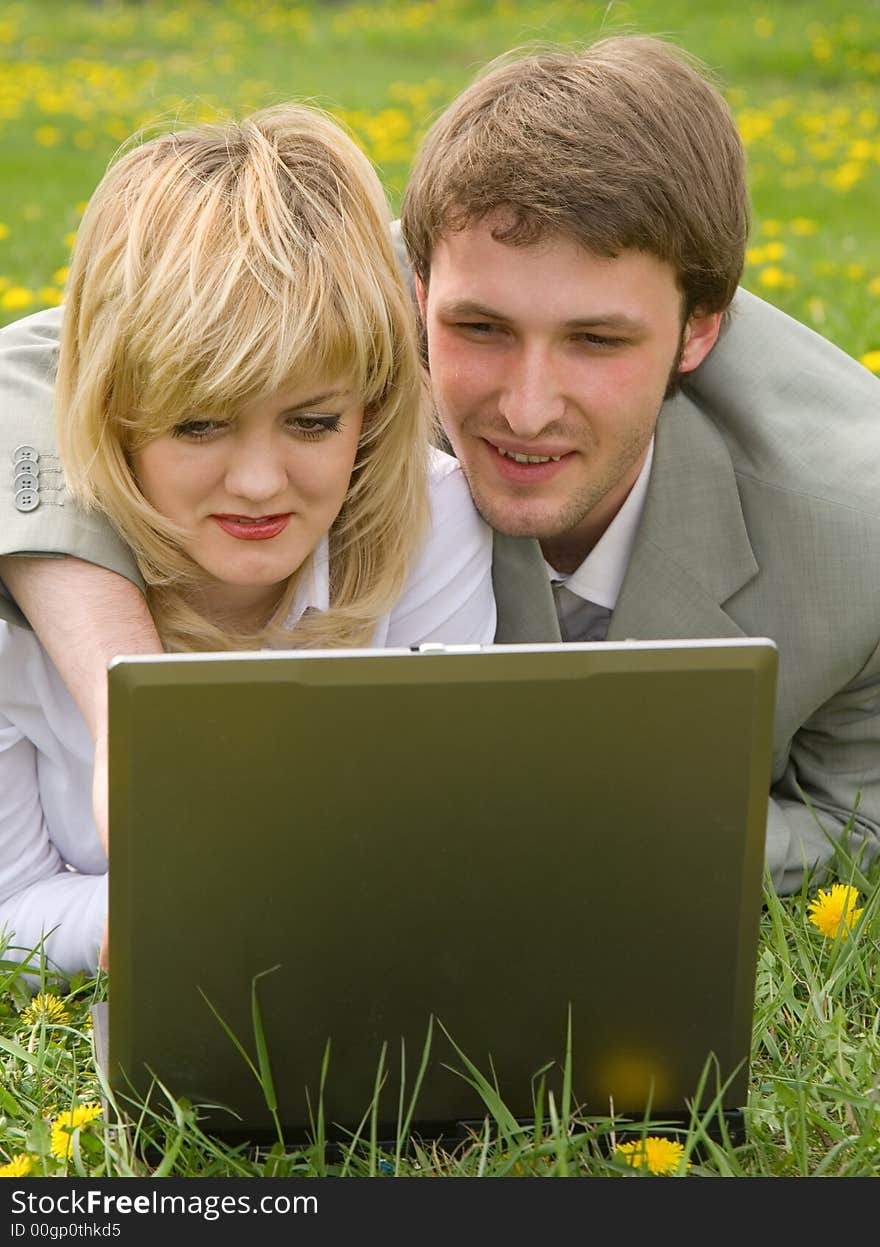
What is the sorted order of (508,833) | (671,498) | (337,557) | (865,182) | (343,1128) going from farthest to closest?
(865,182), (671,498), (337,557), (343,1128), (508,833)

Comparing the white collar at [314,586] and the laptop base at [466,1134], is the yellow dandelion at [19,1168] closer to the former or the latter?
the laptop base at [466,1134]

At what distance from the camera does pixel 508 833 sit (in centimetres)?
150

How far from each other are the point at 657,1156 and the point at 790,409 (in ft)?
4.62

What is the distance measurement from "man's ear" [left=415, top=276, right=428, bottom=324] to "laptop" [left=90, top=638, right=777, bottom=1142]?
1336mm

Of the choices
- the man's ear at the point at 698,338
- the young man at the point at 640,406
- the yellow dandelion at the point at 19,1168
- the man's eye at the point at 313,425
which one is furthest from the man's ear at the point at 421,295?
the yellow dandelion at the point at 19,1168

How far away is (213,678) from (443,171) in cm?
133

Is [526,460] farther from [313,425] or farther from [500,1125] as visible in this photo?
[500,1125]

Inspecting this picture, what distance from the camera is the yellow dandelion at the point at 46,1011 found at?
213 centimetres

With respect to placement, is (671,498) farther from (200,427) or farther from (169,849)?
(169,849)

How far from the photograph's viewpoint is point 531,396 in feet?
7.85

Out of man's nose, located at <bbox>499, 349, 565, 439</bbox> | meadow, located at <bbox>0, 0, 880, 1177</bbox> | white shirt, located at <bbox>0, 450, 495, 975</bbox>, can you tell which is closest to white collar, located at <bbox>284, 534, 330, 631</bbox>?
white shirt, located at <bbox>0, 450, 495, 975</bbox>

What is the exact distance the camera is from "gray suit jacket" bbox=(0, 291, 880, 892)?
257cm

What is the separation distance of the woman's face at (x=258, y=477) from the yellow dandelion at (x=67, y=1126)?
72cm

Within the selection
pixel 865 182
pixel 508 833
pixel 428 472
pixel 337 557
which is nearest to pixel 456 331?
pixel 428 472
